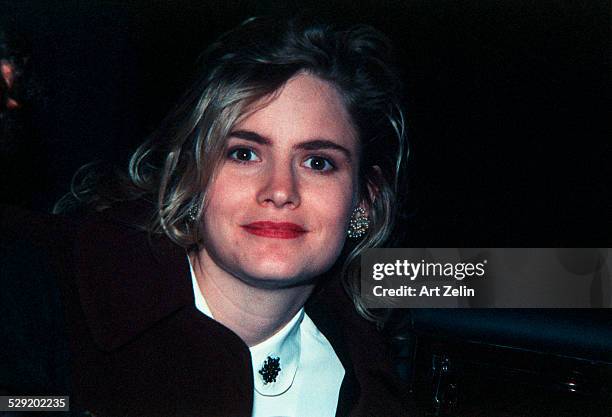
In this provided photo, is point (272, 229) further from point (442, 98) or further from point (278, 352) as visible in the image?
point (442, 98)

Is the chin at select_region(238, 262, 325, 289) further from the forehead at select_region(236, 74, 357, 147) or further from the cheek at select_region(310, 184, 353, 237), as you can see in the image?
the forehead at select_region(236, 74, 357, 147)

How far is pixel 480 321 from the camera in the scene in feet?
3.71

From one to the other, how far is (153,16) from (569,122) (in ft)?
2.69

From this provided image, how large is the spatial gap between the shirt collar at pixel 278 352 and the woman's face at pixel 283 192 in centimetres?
9

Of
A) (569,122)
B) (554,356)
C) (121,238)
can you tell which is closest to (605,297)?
(554,356)

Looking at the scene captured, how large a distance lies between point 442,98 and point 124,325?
0.75 metres

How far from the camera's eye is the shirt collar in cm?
106

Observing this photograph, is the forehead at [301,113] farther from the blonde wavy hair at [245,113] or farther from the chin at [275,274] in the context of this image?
the chin at [275,274]

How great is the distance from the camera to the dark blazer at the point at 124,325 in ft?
3.12

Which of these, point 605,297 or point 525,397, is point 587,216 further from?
point 525,397

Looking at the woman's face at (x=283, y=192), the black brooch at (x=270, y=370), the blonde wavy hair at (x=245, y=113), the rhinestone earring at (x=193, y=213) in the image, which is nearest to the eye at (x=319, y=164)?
the woman's face at (x=283, y=192)

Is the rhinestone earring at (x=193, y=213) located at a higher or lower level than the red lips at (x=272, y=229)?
higher

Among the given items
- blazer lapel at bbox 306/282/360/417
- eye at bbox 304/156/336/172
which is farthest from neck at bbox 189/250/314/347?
eye at bbox 304/156/336/172

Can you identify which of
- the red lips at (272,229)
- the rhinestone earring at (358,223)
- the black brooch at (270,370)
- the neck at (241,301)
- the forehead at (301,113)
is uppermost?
the forehead at (301,113)
